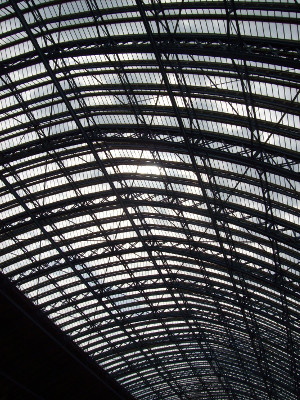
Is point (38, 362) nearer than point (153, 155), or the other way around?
point (38, 362)

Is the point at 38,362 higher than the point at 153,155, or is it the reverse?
the point at 153,155

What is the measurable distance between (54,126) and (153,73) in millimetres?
8032

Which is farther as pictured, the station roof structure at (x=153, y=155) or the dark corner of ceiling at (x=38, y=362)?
the station roof structure at (x=153, y=155)

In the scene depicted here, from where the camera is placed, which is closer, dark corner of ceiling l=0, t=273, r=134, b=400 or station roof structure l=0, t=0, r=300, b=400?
dark corner of ceiling l=0, t=273, r=134, b=400

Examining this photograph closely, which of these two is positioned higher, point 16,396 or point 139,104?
point 139,104

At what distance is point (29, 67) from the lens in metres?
24.9

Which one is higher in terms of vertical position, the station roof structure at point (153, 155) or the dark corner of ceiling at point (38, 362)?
the station roof structure at point (153, 155)

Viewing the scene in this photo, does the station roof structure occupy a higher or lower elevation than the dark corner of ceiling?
higher

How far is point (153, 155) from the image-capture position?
26875 mm

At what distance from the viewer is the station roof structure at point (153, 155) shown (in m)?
20.5

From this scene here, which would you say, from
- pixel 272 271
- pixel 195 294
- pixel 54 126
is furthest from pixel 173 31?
pixel 195 294

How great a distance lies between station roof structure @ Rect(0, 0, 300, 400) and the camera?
20516mm

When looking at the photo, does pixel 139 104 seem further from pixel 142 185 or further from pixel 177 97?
pixel 142 185

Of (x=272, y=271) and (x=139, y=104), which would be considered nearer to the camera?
(x=139, y=104)
